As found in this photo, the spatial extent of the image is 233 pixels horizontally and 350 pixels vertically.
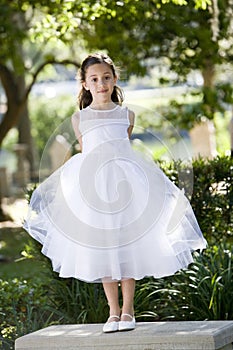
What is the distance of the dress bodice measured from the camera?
5984mm

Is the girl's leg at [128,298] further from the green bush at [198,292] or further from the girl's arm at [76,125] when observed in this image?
the green bush at [198,292]

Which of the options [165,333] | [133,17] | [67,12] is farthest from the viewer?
[133,17]

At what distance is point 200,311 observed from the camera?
22.6ft

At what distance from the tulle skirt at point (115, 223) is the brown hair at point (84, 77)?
1.25ft

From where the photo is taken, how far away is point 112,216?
575cm

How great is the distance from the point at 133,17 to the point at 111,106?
5.42 metres

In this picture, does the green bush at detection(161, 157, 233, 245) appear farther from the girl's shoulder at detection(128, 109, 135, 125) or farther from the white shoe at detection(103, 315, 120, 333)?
the white shoe at detection(103, 315, 120, 333)

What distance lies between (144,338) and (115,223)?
0.70 metres

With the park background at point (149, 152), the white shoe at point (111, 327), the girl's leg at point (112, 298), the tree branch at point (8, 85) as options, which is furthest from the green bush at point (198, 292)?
the tree branch at point (8, 85)

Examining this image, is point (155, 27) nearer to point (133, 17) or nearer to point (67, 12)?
point (133, 17)

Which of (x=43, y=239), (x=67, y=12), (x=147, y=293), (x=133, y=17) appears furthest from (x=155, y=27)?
(x=43, y=239)

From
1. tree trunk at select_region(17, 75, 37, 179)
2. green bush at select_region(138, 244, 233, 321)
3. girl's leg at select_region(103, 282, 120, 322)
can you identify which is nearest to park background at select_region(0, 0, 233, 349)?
green bush at select_region(138, 244, 233, 321)

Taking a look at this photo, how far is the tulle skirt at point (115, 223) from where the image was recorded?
574cm

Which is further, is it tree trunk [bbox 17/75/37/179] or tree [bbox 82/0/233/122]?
tree trunk [bbox 17/75/37/179]
